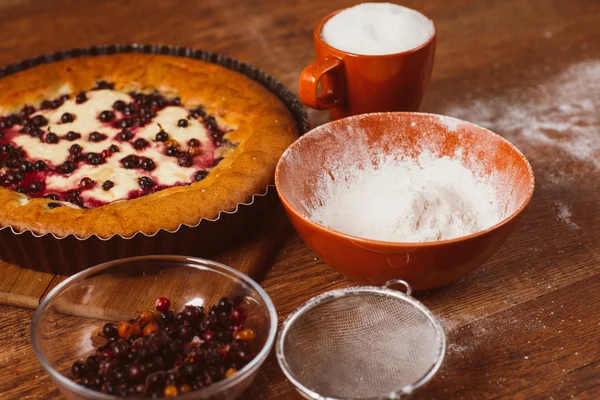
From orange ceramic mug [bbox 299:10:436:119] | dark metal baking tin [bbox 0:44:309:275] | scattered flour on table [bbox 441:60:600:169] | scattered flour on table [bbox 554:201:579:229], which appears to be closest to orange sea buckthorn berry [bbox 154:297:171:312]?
dark metal baking tin [bbox 0:44:309:275]

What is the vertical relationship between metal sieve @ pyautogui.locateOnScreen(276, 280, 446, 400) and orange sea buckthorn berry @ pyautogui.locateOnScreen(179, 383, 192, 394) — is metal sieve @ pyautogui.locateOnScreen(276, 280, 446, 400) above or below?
below

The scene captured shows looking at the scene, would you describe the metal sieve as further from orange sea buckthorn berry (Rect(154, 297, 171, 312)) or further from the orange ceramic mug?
the orange ceramic mug

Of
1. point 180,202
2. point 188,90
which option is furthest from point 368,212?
point 188,90

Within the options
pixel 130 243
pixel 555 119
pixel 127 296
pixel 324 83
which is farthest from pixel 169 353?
pixel 555 119

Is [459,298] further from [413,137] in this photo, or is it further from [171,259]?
[171,259]

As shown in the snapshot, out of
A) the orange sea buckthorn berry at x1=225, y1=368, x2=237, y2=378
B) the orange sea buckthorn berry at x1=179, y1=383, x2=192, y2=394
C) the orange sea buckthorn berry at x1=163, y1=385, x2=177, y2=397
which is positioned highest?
the orange sea buckthorn berry at x1=163, y1=385, x2=177, y2=397

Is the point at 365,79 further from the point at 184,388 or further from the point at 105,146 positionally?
the point at 184,388
